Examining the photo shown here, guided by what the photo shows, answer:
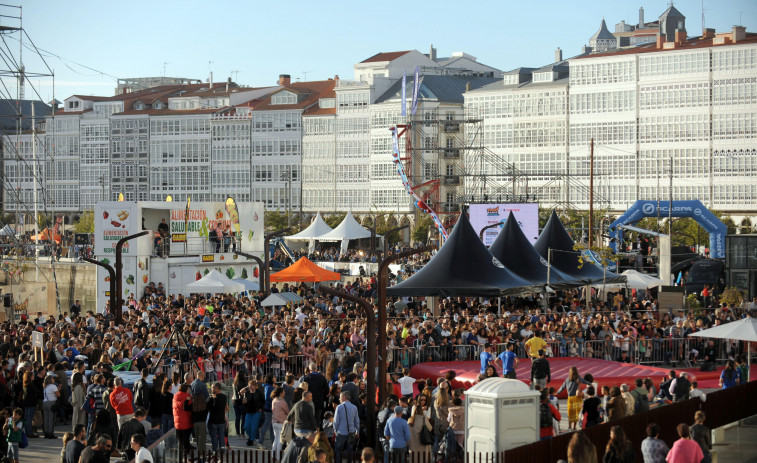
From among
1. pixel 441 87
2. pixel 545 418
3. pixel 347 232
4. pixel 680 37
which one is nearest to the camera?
pixel 545 418

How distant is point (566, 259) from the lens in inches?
1401

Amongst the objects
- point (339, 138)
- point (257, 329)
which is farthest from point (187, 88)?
point (257, 329)

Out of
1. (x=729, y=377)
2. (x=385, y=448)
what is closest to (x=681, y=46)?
(x=729, y=377)

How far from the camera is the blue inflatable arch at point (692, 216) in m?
49.1

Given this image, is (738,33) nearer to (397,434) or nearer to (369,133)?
(369,133)

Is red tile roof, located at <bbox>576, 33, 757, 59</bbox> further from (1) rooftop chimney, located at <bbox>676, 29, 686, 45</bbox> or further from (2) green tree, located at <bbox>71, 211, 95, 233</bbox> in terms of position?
(2) green tree, located at <bbox>71, 211, 95, 233</bbox>

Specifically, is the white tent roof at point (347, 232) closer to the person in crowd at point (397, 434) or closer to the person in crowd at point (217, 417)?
the person in crowd at point (217, 417)

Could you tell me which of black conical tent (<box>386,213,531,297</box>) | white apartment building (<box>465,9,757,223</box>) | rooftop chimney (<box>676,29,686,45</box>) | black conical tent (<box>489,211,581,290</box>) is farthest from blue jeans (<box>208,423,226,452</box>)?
rooftop chimney (<box>676,29,686,45</box>)

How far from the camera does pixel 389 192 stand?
102 m

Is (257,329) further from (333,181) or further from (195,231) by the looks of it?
(333,181)

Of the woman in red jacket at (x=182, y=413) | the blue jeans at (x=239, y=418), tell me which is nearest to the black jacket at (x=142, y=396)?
the woman in red jacket at (x=182, y=413)

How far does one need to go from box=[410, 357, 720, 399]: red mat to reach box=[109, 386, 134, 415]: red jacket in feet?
23.5

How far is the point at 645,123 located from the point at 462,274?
2468 inches

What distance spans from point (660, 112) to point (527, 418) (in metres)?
75.9
